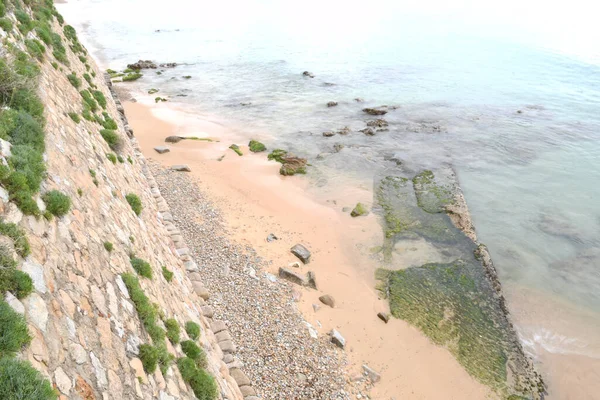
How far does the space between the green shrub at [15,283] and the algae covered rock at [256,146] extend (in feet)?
86.1

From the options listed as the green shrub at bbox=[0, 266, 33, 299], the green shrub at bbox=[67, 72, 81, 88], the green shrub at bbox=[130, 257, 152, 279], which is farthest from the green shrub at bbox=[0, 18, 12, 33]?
the green shrub at bbox=[0, 266, 33, 299]

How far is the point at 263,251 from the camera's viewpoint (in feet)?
61.8

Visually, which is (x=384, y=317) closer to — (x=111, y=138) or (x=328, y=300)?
(x=328, y=300)

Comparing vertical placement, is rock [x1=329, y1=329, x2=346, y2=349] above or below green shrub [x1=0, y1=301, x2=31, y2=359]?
below

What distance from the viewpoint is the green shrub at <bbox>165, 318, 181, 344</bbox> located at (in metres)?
8.55

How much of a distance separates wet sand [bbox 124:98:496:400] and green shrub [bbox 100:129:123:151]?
7181 mm

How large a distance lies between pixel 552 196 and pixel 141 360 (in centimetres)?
2910

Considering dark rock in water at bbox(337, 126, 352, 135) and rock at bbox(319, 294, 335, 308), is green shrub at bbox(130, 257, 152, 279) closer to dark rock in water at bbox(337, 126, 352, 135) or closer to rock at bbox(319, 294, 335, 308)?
rock at bbox(319, 294, 335, 308)

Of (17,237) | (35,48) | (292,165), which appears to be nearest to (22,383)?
(17,237)

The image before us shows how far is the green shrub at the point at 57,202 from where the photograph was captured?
7371mm

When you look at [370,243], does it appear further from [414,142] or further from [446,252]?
[414,142]

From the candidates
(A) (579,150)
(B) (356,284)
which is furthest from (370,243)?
(A) (579,150)

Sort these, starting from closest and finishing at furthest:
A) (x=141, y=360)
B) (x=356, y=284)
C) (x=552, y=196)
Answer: (x=141, y=360)
(x=356, y=284)
(x=552, y=196)

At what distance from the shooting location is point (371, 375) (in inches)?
531
